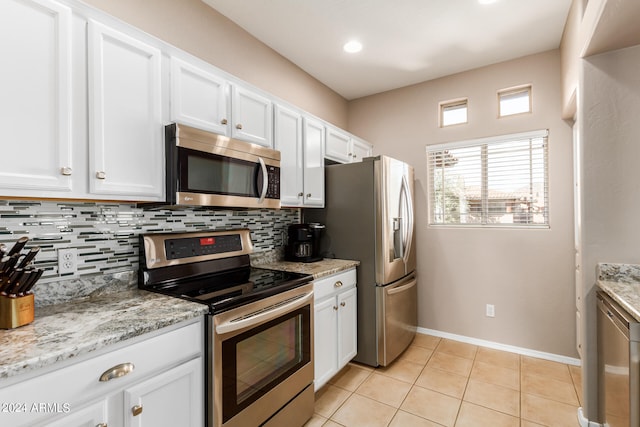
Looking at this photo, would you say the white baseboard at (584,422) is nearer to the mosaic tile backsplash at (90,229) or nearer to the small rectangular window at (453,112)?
the small rectangular window at (453,112)

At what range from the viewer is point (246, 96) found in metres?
2.11

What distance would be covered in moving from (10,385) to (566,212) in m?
3.62

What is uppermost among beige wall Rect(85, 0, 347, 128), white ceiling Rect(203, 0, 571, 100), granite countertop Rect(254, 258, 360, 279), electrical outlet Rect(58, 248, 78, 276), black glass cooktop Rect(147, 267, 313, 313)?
white ceiling Rect(203, 0, 571, 100)

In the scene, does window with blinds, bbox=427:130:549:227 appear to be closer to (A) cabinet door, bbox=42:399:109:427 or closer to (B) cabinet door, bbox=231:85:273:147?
(B) cabinet door, bbox=231:85:273:147

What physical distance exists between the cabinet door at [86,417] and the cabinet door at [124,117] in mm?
825

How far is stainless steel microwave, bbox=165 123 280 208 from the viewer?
1623 mm

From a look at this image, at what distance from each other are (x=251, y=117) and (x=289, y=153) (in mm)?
437

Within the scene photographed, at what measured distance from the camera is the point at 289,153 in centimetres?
247

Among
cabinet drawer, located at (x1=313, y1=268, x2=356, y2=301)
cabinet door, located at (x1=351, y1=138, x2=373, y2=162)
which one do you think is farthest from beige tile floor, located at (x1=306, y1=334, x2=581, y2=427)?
cabinet door, located at (x1=351, y1=138, x2=373, y2=162)

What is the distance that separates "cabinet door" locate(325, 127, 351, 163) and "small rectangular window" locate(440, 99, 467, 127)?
108 cm

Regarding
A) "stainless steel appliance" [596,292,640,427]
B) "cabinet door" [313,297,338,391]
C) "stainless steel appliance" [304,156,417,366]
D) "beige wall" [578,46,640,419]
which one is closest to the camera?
"stainless steel appliance" [596,292,640,427]

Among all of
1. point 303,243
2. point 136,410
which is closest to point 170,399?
point 136,410

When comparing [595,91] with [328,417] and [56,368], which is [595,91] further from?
[56,368]

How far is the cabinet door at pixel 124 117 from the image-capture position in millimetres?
1363
